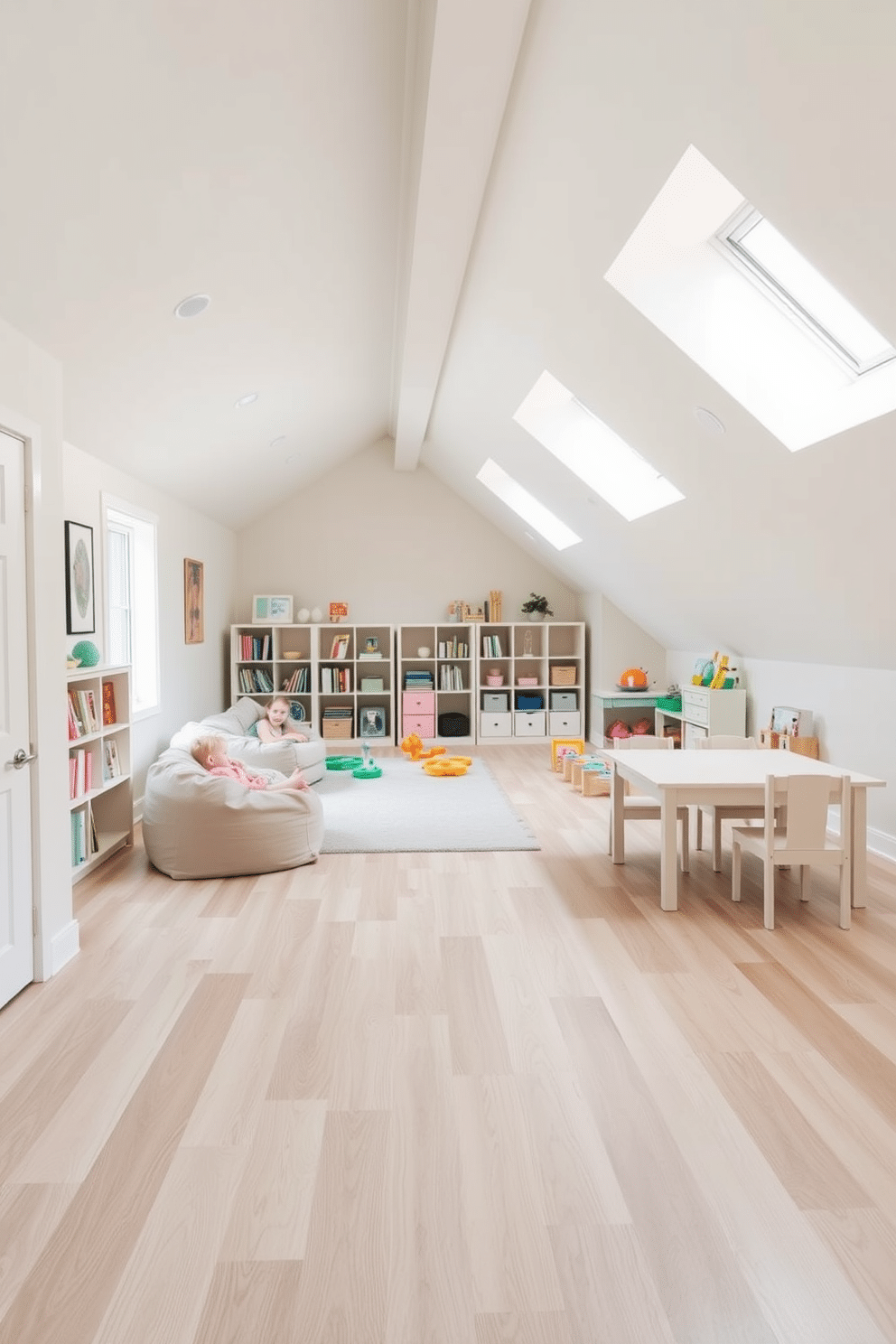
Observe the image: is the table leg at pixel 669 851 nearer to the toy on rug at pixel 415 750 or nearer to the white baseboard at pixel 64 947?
the white baseboard at pixel 64 947

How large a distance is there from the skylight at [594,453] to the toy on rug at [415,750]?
3049 millimetres

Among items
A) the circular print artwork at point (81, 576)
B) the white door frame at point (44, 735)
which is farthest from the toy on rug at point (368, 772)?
the white door frame at point (44, 735)

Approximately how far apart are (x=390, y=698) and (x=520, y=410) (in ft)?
14.2

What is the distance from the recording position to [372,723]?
959 cm

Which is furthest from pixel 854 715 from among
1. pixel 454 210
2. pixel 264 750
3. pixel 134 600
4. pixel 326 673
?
pixel 326 673

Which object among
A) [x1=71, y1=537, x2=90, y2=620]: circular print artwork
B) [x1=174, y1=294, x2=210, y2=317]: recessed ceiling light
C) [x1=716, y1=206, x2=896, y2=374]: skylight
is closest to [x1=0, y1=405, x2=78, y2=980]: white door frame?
[x1=174, y1=294, x2=210, y2=317]: recessed ceiling light

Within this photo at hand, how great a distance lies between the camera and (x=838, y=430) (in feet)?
11.5

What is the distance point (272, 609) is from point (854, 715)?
6.10m

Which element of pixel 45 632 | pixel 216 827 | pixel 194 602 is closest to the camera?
pixel 45 632

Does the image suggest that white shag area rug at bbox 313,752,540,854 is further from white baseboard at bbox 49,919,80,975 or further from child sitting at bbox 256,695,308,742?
white baseboard at bbox 49,919,80,975

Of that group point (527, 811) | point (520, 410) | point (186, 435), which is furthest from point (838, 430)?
point (186, 435)

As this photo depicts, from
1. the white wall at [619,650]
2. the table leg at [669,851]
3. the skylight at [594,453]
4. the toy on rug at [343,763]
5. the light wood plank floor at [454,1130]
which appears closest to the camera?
the light wood plank floor at [454,1130]

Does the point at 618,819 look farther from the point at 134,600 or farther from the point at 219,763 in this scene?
the point at 134,600

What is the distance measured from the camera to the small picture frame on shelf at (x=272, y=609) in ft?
31.3
